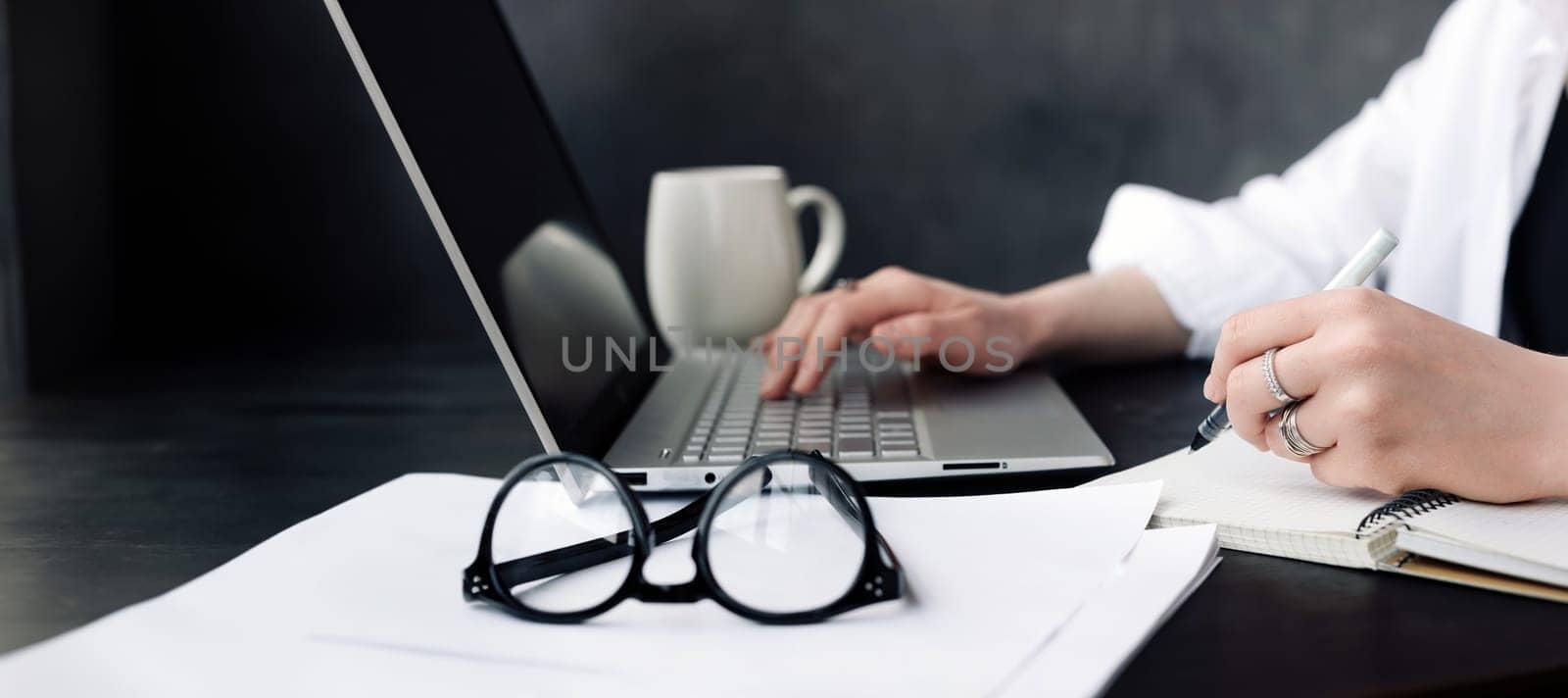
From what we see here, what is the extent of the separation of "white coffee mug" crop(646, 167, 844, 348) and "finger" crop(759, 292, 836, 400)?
18 centimetres

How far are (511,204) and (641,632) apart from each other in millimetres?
355

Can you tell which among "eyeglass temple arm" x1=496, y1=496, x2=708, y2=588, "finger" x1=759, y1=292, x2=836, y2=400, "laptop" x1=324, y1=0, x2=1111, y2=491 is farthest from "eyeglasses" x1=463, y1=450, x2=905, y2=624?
"finger" x1=759, y1=292, x2=836, y2=400

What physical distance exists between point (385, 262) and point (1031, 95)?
764mm

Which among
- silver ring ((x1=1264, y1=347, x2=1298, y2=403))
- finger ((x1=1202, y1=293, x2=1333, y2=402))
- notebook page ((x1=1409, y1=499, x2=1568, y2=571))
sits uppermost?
finger ((x1=1202, y1=293, x2=1333, y2=402))

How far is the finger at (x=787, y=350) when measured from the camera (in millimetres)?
732

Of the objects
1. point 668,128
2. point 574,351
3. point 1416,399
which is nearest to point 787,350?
point 574,351

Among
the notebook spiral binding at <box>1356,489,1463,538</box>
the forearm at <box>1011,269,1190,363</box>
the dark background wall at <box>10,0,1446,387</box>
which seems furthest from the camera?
the dark background wall at <box>10,0,1446,387</box>

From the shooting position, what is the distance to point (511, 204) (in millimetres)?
656

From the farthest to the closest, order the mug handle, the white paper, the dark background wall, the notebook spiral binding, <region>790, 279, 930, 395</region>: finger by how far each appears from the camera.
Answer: the dark background wall
the mug handle
<region>790, 279, 930, 395</region>: finger
the notebook spiral binding
the white paper

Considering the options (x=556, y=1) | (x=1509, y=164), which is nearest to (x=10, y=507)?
(x=556, y=1)

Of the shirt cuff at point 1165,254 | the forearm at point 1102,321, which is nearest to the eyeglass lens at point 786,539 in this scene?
the forearm at point 1102,321

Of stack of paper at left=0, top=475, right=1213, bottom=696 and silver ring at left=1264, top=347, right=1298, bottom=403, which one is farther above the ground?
silver ring at left=1264, top=347, right=1298, bottom=403

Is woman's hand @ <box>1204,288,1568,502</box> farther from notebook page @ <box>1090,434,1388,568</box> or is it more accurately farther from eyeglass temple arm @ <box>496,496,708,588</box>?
eyeglass temple arm @ <box>496,496,708,588</box>

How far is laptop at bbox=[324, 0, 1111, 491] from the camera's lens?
1.73 feet
